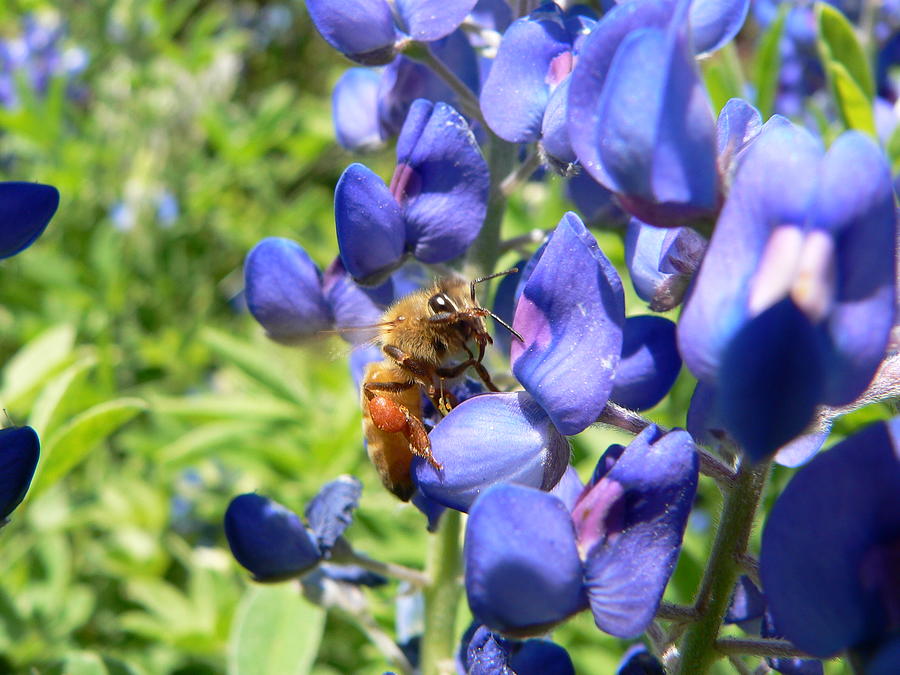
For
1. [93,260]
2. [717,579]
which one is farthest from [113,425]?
[93,260]

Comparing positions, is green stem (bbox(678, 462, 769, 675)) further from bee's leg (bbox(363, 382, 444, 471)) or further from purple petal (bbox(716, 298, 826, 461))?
bee's leg (bbox(363, 382, 444, 471))

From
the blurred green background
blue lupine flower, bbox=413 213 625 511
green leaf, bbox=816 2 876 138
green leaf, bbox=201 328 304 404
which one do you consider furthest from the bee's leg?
green leaf, bbox=201 328 304 404

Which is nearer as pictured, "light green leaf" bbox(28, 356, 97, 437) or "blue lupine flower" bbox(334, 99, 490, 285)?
"blue lupine flower" bbox(334, 99, 490, 285)

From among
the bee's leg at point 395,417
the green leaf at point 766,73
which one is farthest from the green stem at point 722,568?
the green leaf at point 766,73

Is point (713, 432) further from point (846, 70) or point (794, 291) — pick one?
point (846, 70)

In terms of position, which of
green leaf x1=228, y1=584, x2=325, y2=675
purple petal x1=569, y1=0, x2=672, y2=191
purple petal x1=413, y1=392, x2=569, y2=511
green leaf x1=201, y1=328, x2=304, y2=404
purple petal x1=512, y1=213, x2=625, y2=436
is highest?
purple petal x1=569, y1=0, x2=672, y2=191

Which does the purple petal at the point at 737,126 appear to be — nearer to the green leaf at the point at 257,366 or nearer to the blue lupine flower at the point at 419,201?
the blue lupine flower at the point at 419,201
